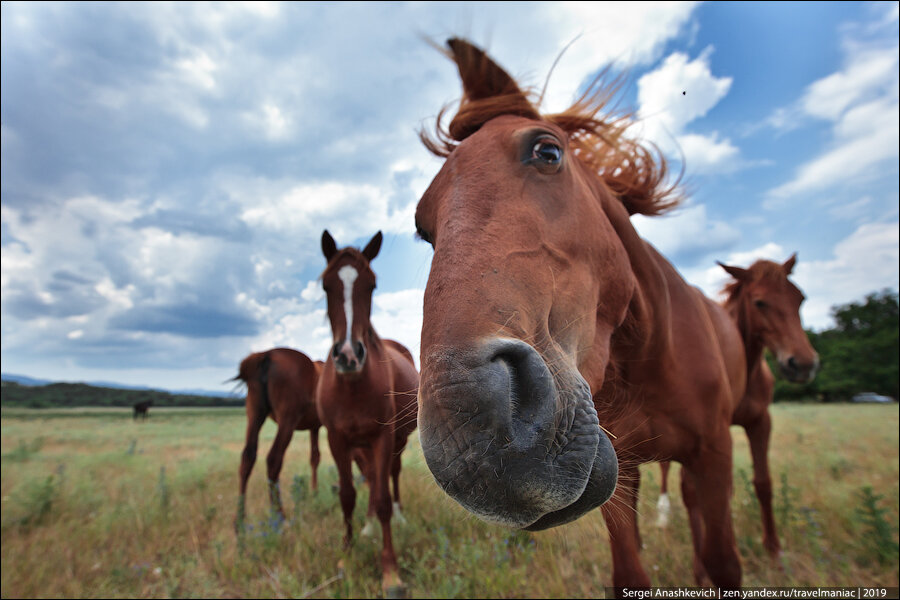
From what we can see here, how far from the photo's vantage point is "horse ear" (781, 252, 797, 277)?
210 inches

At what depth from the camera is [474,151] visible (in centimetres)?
157

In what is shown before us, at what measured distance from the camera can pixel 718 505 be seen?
226 centimetres

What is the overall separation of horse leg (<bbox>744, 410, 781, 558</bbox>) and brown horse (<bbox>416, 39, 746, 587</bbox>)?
8.22 feet

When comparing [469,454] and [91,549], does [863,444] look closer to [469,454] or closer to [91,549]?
[469,454]

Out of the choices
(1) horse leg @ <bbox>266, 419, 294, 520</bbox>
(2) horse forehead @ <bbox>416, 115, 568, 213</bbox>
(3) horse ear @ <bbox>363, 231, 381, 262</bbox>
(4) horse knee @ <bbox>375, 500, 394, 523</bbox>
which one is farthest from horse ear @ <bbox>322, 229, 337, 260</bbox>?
(2) horse forehead @ <bbox>416, 115, 568, 213</bbox>

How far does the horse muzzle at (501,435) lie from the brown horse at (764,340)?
4840 mm

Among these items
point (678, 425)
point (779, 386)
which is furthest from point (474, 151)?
point (779, 386)

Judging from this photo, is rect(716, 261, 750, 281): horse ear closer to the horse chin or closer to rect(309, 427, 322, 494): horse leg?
the horse chin

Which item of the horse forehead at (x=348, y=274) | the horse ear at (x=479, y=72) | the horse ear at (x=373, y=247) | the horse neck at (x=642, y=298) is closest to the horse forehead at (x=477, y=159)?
the horse ear at (x=479, y=72)

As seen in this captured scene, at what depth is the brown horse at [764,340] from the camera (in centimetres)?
476

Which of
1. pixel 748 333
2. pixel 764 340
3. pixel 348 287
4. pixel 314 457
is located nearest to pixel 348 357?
pixel 348 287

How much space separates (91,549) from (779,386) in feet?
165

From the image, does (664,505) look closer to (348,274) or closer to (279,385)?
(348,274)

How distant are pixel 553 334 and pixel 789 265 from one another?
237 inches
